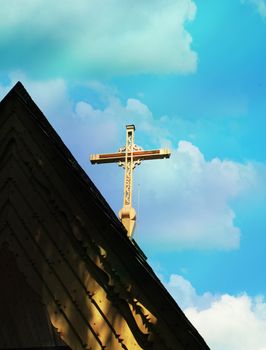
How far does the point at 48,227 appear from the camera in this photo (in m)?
6.92

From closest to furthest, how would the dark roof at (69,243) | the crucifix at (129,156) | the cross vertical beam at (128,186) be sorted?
the dark roof at (69,243) → the cross vertical beam at (128,186) → the crucifix at (129,156)

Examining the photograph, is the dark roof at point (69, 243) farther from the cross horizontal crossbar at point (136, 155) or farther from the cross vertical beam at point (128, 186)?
the cross horizontal crossbar at point (136, 155)


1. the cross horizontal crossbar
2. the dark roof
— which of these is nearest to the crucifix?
the cross horizontal crossbar

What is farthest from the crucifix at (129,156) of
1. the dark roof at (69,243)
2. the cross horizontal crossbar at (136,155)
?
the dark roof at (69,243)

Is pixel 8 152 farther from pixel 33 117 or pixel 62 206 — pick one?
pixel 62 206

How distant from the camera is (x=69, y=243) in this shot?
677 cm

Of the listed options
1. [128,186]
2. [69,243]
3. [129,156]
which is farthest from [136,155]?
[69,243]

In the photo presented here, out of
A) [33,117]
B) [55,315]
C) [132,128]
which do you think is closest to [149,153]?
[132,128]

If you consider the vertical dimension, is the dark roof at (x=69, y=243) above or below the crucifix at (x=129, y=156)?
below

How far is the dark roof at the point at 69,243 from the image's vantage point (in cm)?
616

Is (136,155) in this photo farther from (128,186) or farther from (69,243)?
(69,243)

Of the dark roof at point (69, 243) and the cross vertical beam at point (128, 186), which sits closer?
the dark roof at point (69, 243)

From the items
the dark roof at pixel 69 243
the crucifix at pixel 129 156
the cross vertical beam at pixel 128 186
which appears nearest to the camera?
the dark roof at pixel 69 243

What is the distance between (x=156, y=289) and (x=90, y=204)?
4.08ft
